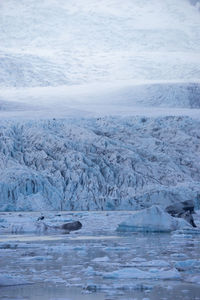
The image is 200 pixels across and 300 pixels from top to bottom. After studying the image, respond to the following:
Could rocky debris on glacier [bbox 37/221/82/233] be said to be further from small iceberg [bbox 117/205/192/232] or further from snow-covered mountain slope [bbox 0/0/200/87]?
snow-covered mountain slope [bbox 0/0/200/87]

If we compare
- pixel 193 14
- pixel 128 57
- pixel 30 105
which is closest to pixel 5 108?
pixel 30 105

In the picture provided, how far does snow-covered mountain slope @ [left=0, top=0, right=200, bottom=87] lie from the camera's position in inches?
1789

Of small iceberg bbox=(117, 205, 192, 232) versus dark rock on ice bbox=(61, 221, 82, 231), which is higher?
small iceberg bbox=(117, 205, 192, 232)

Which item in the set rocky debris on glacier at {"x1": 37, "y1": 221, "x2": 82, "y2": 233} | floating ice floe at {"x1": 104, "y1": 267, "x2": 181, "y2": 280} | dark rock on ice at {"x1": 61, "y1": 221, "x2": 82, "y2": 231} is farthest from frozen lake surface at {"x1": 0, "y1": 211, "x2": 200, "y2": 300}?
dark rock on ice at {"x1": 61, "y1": 221, "x2": 82, "y2": 231}

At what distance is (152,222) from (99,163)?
12098 mm

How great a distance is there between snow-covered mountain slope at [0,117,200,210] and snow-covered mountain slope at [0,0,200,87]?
16.9m

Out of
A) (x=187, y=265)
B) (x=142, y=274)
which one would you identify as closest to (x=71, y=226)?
(x=187, y=265)

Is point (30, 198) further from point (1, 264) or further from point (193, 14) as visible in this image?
point (193, 14)

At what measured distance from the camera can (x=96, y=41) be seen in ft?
192

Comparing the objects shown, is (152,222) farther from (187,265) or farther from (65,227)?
(187,265)

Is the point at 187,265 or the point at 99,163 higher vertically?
the point at 187,265

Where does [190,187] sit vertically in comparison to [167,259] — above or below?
below

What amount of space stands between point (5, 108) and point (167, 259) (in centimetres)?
2813

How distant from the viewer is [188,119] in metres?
27.8
